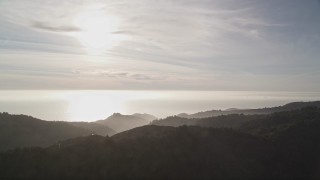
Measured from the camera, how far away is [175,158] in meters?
37.6

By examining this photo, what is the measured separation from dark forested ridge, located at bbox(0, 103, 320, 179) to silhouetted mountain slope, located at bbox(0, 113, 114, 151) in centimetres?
3751

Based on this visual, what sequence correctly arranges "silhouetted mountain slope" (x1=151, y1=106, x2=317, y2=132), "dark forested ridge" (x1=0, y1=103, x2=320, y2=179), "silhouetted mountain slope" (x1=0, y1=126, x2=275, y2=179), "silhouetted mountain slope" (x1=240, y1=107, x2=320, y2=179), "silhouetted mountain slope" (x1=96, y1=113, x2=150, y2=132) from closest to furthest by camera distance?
"silhouetted mountain slope" (x1=0, y1=126, x2=275, y2=179) → "dark forested ridge" (x1=0, y1=103, x2=320, y2=179) → "silhouetted mountain slope" (x1=240, y1=107, x2=320, y2=179) → "silhouetted mountain slope" (x1=151, y1=106, x2=317, y2=132) → "silhouetted mountain slope" (x1=96, y1=113, x2=150, y2=132)

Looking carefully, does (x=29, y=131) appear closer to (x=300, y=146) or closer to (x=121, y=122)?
(x=300, y=146)

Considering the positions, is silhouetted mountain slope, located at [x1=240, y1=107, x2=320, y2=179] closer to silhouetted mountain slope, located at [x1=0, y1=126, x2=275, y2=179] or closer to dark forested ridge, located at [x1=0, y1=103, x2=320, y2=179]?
dark forested ridge, located at [x1=0, y1=103, x2=320, y2=179]

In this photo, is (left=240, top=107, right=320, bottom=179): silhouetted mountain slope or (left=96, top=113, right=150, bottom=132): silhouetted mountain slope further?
(left=96, top=113, right=150, bottom=132): silhouetted mountain slope

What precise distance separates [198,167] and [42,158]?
1651 cm

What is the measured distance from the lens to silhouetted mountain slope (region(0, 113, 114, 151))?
74637 mm

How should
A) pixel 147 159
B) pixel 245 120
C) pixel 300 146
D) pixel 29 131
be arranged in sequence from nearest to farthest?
1. pixel 147 159
2. pixel 300 146
3. pixel 29 131
4. pixel 245 120

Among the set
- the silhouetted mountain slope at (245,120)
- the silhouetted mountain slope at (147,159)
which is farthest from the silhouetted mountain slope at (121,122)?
the silhouetted mountain slope at (147,159)

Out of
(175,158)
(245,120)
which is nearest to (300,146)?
(175,158)

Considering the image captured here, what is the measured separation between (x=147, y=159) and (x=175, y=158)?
3.23 m

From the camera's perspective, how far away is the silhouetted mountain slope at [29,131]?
74.6 metres

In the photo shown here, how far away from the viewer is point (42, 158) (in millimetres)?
35375

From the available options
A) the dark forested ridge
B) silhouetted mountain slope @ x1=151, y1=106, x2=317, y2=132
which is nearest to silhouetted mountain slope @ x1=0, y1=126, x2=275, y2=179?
the dark forested ridge
